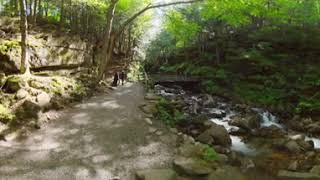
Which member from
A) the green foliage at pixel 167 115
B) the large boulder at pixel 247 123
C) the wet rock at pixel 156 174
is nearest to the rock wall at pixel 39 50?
the green foliage at pixel 167 115

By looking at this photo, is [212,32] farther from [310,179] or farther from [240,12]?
[310,179]

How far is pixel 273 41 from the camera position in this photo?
84.0ft

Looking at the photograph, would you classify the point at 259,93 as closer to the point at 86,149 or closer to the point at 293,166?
the point at 293,166

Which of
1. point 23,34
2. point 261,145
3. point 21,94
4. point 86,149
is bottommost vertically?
point 261,145

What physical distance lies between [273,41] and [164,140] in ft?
58.9

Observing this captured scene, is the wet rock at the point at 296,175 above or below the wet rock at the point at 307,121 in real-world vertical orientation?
below

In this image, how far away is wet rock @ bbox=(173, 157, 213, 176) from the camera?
8.38 m

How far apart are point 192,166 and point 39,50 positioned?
1153 cm

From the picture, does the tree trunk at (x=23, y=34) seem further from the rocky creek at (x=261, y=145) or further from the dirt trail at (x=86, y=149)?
the rocky creek at (x=261, y=145)

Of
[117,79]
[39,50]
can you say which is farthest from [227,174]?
[117,79]

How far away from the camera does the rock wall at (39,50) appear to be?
46.2 feet

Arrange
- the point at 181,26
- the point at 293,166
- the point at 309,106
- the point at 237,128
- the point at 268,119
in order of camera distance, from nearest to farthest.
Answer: the point at 293,166 < the point at 237,128 < the point at 268,119 < the point at 309,106 < the point at 181,26

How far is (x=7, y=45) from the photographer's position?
1440cm

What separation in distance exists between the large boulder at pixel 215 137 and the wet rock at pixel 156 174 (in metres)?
3.37
